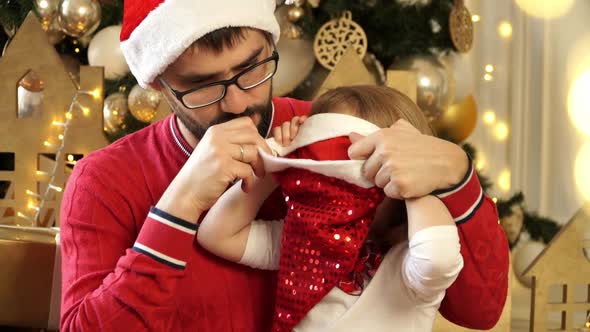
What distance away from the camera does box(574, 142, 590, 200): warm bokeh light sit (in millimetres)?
3209

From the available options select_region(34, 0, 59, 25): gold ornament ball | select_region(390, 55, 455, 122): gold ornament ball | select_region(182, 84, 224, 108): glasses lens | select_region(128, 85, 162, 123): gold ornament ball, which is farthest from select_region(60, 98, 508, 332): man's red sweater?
select_region(34, 0, 59, 25): gold ornament ball

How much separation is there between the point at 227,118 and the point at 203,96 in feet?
0.17

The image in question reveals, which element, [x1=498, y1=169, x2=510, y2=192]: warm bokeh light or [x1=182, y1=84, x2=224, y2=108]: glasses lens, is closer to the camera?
[x1=182, y1=84, x2=224, y2=108]: glasses lens

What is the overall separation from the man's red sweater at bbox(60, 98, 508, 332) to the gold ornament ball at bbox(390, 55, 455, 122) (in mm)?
1113

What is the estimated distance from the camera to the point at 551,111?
10.6ft

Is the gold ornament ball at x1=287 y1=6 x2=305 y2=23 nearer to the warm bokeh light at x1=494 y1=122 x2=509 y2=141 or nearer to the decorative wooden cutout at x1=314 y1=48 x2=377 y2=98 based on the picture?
the decorative wooden cutout at x1=314 y1=48 x2=377 y2=98

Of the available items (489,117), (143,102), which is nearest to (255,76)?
(143,102)

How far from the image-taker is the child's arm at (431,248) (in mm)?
1025

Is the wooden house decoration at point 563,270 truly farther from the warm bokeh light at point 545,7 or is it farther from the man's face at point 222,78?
the warm bokeh light at point 545,7

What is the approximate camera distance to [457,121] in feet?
9.09

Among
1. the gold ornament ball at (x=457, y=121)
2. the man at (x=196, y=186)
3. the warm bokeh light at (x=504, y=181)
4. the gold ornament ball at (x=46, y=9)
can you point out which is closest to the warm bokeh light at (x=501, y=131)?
the warm bokeh light at (x=504, y=181)

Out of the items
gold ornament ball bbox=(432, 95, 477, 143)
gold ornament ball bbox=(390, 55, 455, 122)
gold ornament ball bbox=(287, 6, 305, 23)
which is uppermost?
gold ornament ball bbox=(287, 6, 305, 23)

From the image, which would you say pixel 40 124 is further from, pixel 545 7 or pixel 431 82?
pixel 545 7

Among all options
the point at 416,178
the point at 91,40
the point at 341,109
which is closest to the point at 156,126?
the point at 341,109
